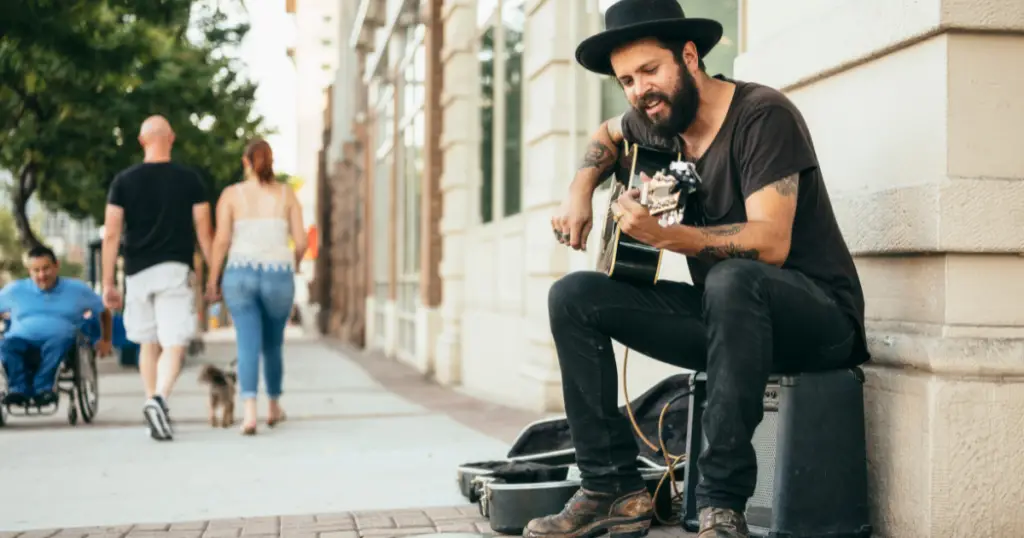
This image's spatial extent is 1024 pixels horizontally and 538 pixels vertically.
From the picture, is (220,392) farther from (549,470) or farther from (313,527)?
→ (549,470)

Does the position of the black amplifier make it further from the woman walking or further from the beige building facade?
the woman walking

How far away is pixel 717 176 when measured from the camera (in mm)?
3525

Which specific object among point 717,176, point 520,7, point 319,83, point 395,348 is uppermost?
point 319,83

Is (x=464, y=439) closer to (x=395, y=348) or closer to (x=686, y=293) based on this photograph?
(x=686, y=293)

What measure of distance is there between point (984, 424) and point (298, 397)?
25.0 ft

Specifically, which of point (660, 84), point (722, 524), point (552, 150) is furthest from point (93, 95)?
point (722, 524)

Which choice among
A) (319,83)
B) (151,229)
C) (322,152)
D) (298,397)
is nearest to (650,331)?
(151,229)

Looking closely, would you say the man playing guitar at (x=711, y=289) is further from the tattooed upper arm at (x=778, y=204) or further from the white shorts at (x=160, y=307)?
the white shorts at (x=160, y=307)

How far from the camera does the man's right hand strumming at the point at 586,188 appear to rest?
3.86 meters

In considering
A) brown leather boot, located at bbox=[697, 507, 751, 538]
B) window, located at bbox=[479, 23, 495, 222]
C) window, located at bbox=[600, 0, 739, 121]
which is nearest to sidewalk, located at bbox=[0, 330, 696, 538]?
brown leather boot, located at bbox=[697, 507, 751, 538]

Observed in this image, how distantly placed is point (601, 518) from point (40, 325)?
529cm

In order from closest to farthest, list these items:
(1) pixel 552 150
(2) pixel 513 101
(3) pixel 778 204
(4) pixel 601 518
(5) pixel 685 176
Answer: (3) pixel 778 204, (5) pixel 685 176, (4) pixel 601 518, (1) pixel 552 150, (2) pixel 513 101

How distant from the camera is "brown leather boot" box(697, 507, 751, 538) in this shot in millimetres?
3160

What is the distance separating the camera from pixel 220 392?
7672 millimetres
